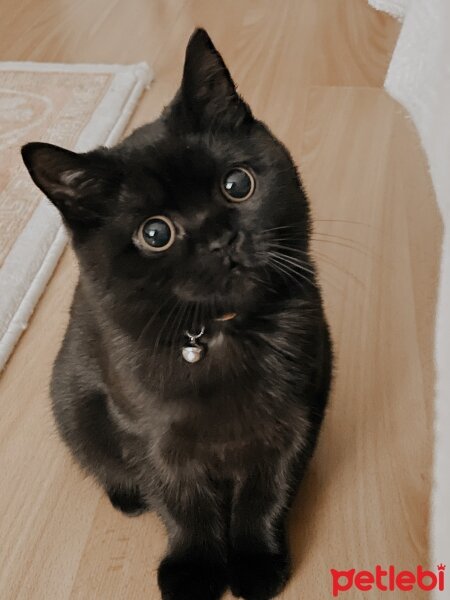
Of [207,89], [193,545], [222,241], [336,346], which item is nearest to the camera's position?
[222,241]

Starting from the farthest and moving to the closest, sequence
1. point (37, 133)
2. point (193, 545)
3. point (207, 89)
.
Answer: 1. point (37, 133)
2. point (193, 545)
3. point (207, 89)

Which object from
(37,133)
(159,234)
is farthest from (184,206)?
(37,133)

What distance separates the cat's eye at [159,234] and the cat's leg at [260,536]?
1.10 ft

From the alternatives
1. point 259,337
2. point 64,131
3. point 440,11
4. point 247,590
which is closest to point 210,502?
point 247,590

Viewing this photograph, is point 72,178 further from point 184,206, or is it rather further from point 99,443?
point 99,443

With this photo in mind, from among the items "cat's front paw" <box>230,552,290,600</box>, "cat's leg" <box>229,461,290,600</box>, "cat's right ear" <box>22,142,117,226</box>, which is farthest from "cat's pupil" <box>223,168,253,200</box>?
"cat's front paw" <box>230,552,290,600</box>

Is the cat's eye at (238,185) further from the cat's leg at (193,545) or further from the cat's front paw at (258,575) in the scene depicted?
the cat's front paw at (258,575)

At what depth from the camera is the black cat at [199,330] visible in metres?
0.74

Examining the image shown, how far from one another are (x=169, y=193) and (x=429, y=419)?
620 millimetres

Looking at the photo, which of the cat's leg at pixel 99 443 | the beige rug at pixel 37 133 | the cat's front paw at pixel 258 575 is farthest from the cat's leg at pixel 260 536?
the beige rug at pixel 37 133

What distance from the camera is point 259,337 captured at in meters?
0.85

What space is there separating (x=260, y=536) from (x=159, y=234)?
1.48ft

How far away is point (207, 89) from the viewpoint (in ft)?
2.72

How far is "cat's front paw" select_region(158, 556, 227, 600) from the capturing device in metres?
0.91
